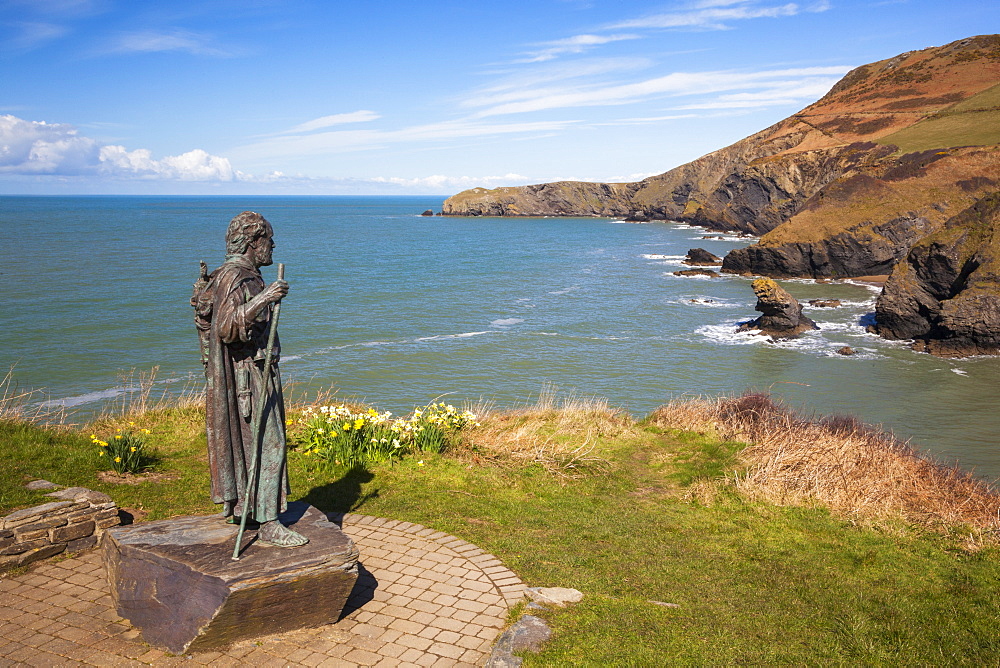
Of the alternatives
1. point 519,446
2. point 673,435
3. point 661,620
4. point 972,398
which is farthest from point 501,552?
point 972,398

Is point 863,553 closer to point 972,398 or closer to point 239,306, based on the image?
point 239,306

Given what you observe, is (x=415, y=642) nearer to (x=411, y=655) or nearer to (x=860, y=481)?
(x=411, y=655)

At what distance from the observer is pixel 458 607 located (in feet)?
21.3

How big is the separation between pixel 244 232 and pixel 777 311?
3211 centimetres

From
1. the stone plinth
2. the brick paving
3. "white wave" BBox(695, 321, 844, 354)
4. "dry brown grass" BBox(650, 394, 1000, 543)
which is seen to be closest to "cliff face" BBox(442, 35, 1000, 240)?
"white wave" BBox(695, 321, 844, 354)

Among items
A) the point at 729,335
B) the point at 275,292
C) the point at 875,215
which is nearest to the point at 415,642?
the point at 275,292

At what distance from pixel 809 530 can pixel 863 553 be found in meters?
0.78

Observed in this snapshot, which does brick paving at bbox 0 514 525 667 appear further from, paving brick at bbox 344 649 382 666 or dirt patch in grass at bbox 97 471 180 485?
dirt patch in grass at bbox 97 471 180 485

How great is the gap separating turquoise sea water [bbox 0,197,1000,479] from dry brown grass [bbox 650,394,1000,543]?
419 cm

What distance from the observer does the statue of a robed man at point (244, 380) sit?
546cm

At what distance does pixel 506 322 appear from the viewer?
38.0 m

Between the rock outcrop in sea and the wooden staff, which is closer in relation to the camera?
the wooden staff

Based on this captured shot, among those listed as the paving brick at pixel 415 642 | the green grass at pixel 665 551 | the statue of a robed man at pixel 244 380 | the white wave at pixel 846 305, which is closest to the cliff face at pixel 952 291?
the white wave at pixel 846 305

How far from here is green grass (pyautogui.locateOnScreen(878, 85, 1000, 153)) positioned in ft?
201
